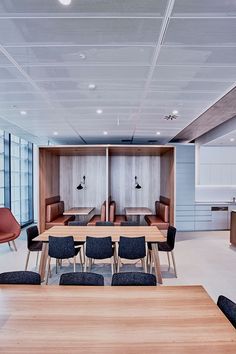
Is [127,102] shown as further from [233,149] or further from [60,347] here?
[233,149]

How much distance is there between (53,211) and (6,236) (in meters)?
1.57

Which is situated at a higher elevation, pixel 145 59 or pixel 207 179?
pixel 145 59

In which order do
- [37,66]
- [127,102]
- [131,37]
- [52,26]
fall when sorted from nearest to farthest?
[52,26], [131,37], [37,66], [127,102]

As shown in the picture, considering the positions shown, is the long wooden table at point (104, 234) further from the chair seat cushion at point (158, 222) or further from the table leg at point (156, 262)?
the chair seat cushion at point (158, 222)

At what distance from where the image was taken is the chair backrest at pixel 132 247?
3600mm

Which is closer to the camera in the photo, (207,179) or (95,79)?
(95,79)

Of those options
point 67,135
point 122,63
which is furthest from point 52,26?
point 67,135

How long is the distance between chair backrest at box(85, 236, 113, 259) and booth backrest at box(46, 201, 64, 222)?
9.34ft

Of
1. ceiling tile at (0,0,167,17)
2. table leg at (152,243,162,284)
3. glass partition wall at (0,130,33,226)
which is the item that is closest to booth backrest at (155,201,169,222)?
table leg at (152,243,162,284)

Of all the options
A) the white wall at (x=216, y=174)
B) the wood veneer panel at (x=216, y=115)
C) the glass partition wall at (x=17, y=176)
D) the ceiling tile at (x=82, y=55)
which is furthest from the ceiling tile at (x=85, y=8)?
the white wall at (x=216, y=174)

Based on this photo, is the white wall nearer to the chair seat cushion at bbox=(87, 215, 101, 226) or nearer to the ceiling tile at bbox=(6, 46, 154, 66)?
the chair seat cushion at bbox=(87, 215, 101, 226)

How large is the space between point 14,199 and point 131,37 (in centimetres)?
676

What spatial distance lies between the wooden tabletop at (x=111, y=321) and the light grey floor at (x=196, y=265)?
6.34 feet

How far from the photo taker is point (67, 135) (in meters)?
6.75
